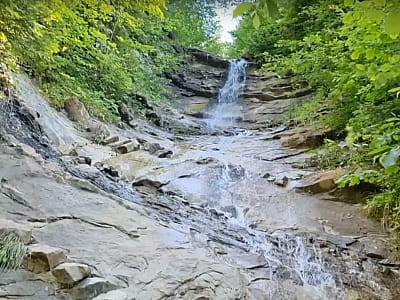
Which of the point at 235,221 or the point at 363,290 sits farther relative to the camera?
the point at 235,221

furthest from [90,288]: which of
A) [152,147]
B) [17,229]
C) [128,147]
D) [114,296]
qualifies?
[152,147]

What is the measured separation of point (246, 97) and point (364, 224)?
7.93 meters

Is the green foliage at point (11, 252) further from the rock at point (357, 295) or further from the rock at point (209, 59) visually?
the rock at point (209, 59)

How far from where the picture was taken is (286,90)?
35.5 feet

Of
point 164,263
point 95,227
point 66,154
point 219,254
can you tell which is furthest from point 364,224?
point 66,154

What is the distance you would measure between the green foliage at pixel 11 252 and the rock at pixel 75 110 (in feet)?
13.9

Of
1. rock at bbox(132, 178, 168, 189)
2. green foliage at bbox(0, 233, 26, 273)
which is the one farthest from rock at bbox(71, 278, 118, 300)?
rock at bbox(132, 178, 168, 189)

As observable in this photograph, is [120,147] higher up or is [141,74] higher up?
[141,74]

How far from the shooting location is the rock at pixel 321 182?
462 centimetres

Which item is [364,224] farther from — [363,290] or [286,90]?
[286,90]

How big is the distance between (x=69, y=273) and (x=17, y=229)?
55cm

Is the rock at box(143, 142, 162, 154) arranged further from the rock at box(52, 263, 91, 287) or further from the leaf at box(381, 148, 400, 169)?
the leaf at box(381, 148, 400, 169)

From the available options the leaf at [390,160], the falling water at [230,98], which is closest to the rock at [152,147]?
the falling water at [230,98]

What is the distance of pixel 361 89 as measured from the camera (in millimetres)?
4273
